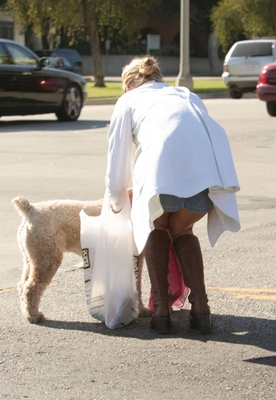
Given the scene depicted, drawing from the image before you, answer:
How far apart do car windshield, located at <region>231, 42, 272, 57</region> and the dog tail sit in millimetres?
24375

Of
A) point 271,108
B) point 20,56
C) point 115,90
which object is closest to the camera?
point 20,56

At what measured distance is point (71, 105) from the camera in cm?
1855

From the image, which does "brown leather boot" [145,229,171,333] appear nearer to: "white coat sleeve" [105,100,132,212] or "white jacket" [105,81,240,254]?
"white jacket" [105,81,240,254]

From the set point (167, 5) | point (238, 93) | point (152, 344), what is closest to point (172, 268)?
point (152, 344)

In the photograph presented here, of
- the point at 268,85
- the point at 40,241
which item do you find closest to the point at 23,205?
the point at 40,241

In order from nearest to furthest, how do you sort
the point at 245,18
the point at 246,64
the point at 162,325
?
the point at 162,325 < the point at 246,64 < the point at 245,18

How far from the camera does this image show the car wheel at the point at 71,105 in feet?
59.9

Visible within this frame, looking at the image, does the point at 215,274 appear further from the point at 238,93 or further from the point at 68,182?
the point at 238,93

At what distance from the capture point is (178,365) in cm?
423

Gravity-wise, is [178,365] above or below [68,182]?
above

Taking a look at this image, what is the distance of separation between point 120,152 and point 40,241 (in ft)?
2.48

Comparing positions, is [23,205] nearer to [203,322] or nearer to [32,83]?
[203,322]

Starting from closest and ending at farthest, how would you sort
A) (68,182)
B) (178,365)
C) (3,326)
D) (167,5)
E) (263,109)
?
1. (178,365)
2. (3,326)
3. (68,182)
4. (263,109)
5. (167,5)

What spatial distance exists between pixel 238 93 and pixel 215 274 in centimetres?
2265
